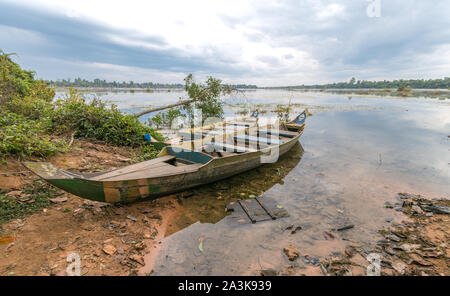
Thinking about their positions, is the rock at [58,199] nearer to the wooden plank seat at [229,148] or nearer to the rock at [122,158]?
the rock at [122,158]

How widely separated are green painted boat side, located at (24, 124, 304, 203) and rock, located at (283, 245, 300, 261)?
2711mm

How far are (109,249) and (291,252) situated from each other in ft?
11.0

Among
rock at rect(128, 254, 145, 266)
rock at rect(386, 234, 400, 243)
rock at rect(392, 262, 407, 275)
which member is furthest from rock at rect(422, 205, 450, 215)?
rock at rect(128, 254, 145, 266)

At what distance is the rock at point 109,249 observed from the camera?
333cm

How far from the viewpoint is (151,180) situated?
4.39m

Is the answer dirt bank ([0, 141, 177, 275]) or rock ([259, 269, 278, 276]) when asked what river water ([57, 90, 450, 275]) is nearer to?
rock ([259, 269, 278, 276])

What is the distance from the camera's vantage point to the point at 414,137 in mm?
13211

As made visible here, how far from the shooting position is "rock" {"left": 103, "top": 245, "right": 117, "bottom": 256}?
3.33 metres

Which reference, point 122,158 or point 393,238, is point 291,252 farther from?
point 122,158

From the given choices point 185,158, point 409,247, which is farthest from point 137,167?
point 409,247
